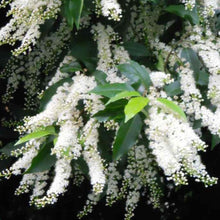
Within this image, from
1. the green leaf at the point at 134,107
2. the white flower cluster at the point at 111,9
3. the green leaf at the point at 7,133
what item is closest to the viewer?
the green leaf at the point at 134,107

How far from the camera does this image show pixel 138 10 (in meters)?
2.81

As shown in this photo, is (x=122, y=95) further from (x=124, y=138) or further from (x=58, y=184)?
(x=58, y=184)

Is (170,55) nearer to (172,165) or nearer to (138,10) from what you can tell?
(138,10)

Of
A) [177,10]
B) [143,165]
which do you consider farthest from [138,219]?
[177,10]

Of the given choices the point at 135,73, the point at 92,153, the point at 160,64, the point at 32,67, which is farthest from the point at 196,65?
the point at 32,67

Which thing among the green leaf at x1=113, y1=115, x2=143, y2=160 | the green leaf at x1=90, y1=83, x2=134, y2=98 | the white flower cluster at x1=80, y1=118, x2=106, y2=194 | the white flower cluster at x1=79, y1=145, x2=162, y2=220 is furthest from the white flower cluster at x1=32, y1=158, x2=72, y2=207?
the white flower cluster at x1=79, y1=145, x2=162, y2=220

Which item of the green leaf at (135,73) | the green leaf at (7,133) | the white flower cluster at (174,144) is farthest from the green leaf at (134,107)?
the green leaf at (7,133)

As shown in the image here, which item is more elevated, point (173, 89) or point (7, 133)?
point (173, 89)

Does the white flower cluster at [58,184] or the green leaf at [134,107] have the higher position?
the green leaf at [134,107]

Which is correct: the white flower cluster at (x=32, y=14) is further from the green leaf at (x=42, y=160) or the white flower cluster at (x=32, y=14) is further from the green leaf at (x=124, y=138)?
the green leaf at (x=124, y=138)

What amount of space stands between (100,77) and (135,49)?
1.25ft

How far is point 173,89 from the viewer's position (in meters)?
2.27

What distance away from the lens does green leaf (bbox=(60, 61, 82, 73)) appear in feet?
7.77

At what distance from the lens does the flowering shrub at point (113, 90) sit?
199 cm
